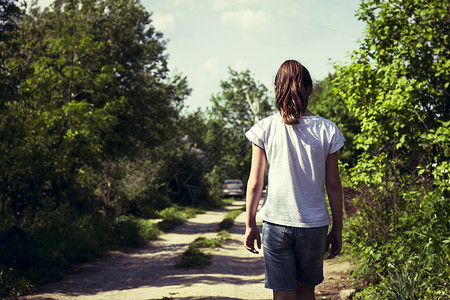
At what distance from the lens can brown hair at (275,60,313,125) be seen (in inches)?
107

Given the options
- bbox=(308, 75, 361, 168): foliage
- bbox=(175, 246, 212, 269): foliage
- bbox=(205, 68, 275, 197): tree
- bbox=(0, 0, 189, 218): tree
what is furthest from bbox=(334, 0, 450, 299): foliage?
bbox=(205, 68, 275, 197): tree

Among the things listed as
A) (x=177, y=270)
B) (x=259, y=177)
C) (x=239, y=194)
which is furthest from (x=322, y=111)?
(x=239, y=194)

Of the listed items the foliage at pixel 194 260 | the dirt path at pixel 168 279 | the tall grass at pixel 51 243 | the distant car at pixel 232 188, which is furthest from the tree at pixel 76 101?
the distant car at pixel 232 188

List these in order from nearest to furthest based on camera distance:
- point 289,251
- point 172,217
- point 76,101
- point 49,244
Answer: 1. point 289,251
2. point 49,244
3. point 76,101
4. point 172,217

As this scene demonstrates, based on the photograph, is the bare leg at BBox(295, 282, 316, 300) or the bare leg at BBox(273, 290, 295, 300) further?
the bare leg at BBox(295, 282, 316, 300)

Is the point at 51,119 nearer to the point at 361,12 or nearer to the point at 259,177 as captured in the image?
the point at 361,12

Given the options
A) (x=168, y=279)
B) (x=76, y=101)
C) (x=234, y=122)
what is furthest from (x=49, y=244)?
(x=234, y=122)

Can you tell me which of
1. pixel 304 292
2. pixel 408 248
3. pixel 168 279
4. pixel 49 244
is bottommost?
pixel 168 279

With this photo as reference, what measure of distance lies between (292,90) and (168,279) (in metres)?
6.66

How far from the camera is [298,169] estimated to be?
8.81 feet

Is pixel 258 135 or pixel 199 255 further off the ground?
pixel 258 135

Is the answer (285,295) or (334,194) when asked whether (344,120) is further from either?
(285,295)

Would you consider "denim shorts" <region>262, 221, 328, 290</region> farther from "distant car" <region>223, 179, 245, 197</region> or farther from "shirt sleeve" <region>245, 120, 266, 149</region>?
"distant car" <region>223, 179, 245, 197</region>

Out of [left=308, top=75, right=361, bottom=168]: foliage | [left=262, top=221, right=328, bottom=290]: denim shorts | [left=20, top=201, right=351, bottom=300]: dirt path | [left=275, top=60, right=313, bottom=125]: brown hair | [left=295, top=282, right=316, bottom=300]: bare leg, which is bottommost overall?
[left=20, top=201, right=351, bottom=300]: dirt path
